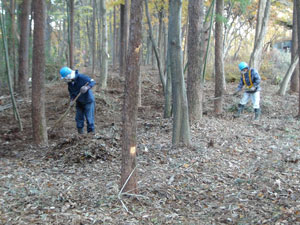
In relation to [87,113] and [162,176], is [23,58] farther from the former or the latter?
[162,176]

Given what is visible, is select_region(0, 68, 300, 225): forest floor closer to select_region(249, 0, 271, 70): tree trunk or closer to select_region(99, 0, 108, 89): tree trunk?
select_region(249, 0, 271, 70): tree trunk

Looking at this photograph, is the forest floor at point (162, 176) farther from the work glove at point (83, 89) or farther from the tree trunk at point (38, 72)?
the work glove at point (83, 89)

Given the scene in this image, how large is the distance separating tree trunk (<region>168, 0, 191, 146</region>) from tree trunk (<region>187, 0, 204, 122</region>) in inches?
74.2

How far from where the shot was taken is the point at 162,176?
543 cm

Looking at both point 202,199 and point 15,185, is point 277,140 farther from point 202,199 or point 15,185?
point 15,185

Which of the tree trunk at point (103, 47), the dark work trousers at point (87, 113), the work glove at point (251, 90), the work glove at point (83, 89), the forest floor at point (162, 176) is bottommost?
the forest floor at point (162, 176)

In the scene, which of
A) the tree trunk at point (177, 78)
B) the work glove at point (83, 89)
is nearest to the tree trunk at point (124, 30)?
the work glove at point (83, 89)

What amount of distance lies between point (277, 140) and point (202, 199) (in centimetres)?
416

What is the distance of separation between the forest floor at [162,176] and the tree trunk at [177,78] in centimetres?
34

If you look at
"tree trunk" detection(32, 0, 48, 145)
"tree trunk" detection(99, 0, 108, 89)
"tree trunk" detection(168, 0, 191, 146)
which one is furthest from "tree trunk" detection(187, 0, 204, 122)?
"tree trunk" detection(99, 0, 108, 89)

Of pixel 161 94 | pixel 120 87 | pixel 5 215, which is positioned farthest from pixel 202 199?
pixel 120 87

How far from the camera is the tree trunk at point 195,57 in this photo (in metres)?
8.07

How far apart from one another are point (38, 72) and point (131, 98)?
142 inches

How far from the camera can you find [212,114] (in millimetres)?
10273
